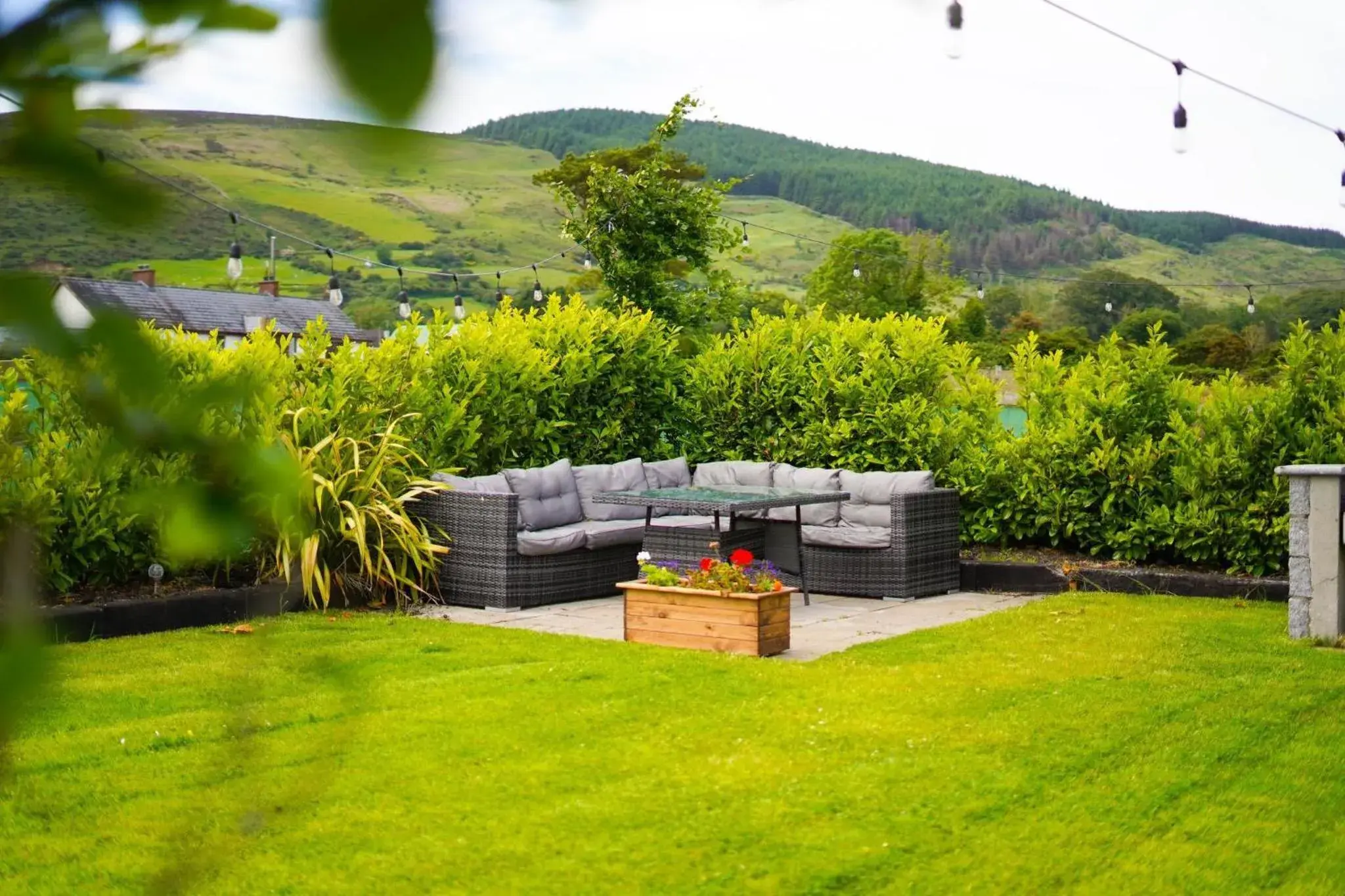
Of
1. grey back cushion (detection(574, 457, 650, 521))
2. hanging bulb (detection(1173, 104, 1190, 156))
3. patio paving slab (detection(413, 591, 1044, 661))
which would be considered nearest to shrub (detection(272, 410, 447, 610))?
patio paving slab (detection(413, 591, 1044, 661))

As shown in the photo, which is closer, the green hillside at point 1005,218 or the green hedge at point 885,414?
the green hedge at point 885,414

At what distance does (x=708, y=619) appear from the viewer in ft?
21.0

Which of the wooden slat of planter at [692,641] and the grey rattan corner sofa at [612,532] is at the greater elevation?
the grey rattan corner sofa at [612,532]

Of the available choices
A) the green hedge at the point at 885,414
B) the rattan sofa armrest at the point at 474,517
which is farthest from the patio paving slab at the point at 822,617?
the green hedge at the point at 885,414

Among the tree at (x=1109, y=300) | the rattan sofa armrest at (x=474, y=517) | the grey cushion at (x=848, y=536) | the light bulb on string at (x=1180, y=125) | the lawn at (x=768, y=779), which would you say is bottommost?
the lawn at (x=768, y=779)

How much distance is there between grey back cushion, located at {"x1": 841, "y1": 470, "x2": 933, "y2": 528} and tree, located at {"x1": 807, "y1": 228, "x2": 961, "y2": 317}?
4679 cm

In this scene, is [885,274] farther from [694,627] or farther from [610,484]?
[694,627]

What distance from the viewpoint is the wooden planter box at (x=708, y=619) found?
6.21 m

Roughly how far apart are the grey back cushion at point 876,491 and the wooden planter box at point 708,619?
2350mm

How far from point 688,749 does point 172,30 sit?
4.29 metres

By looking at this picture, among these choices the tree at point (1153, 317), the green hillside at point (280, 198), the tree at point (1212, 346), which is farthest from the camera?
the tree at point (1153, 317)

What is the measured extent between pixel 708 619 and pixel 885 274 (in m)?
52.0

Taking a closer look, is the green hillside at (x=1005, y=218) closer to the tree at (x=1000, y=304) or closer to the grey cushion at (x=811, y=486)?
the tree at (x=1000, y=304)

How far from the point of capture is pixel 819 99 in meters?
0.66
